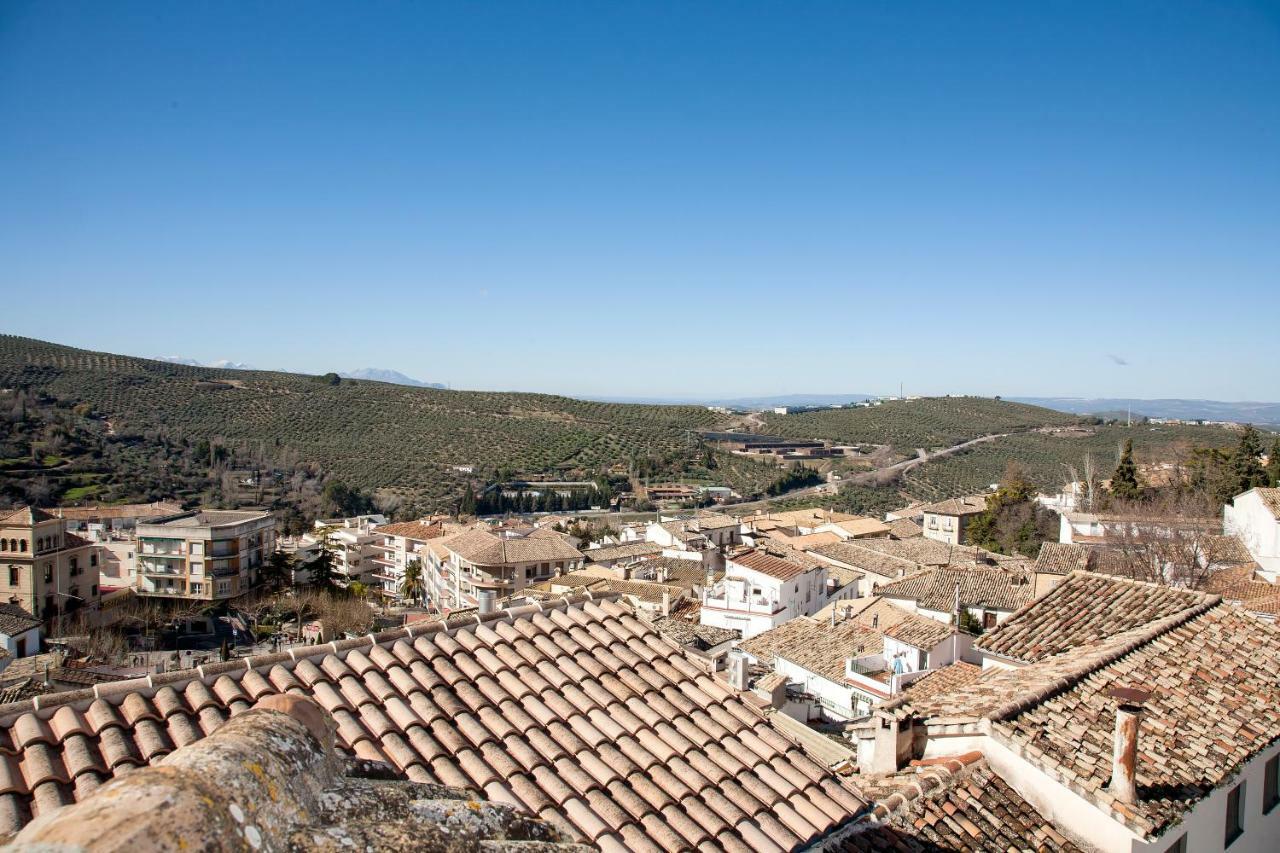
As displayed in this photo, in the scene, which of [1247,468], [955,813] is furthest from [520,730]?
[1247,468]

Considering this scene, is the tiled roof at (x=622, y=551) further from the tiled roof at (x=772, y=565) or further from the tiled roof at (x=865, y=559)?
the tiled roof at (x=772, y=565)

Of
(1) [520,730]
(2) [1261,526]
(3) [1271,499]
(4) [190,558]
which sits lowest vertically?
(4) [190,558]

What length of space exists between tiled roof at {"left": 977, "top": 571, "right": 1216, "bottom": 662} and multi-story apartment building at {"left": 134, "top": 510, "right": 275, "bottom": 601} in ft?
134

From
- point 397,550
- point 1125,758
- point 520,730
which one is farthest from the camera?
point 397,550

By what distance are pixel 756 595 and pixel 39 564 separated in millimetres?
30821

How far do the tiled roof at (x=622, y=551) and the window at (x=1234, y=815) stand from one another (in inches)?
1428

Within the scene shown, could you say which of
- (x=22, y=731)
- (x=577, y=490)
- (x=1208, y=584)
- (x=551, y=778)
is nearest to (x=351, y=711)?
(x=551, y=778)

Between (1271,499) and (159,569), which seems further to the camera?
(159,569)

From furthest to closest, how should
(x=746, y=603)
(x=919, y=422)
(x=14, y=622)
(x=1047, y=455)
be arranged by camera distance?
(x=919, y=422)
(x=1047, y=455)
(x=746, y=603)
(x=14, y=622)

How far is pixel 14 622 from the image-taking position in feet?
89.5

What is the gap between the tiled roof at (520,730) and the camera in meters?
3.91

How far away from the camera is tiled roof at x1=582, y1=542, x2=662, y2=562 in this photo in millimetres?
44062

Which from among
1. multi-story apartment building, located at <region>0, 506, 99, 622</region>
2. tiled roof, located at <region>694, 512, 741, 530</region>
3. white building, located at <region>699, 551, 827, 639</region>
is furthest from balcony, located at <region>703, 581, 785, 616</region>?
multi-story apartment building, located at <region>0, 506, 99, 622</region>

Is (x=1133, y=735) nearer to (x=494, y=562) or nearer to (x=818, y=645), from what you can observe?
(x=818, y=645)
